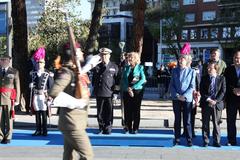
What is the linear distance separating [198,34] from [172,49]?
25.8ft

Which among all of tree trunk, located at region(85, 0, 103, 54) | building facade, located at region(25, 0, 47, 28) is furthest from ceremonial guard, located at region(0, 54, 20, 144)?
building facade, located at region(25, 0, 47, 28)

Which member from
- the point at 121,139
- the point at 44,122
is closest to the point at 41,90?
the point at 44,122

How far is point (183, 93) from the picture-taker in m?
10.5

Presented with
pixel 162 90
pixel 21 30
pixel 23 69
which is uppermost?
pixel 21 30

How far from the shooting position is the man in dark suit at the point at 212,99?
10453 mm

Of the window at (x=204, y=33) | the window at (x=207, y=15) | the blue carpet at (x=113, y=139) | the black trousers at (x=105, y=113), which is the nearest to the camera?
the blue carpet at (x=113, y=139)

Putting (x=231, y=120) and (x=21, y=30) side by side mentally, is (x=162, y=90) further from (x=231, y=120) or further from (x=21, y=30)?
(x=231, y=120)

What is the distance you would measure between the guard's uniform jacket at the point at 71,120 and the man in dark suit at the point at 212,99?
15.4 ft

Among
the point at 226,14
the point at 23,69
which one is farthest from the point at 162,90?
the point at 226,14

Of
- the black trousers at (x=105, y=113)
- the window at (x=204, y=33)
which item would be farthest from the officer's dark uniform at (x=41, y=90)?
the window at (x=204, y=33)

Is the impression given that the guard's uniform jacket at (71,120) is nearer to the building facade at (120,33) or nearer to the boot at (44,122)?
the boot at (44,122)

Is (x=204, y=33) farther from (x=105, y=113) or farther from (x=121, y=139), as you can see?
(x=121, y=139)

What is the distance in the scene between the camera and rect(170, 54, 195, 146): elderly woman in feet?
34.4

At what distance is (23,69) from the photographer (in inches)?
647
